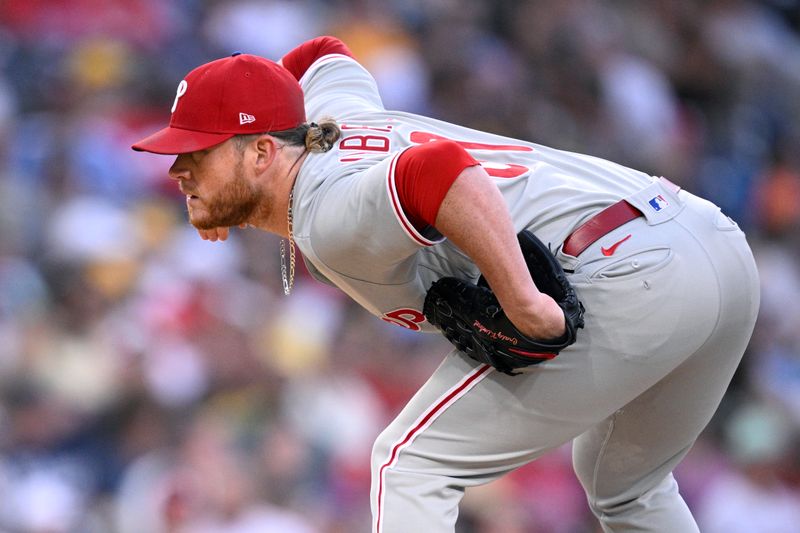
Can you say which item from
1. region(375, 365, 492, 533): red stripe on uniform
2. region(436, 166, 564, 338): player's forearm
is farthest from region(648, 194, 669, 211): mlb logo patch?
region(375, 365, 492, 533): red stripe on uniform

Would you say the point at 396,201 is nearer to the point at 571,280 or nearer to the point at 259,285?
the point at 571,280

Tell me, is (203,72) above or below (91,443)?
above

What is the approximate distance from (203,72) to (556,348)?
3.33 ft

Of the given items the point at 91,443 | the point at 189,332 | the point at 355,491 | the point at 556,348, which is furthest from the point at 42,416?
the point at 556,348

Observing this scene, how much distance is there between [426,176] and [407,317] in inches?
20.6

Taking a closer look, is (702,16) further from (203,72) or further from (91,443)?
(203,72)

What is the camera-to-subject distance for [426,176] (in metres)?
2.32

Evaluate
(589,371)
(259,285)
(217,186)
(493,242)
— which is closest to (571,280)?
(589,371)

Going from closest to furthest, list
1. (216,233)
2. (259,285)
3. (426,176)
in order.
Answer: (426,176)
(216,233)
(259,285)

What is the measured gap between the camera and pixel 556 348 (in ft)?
8.08

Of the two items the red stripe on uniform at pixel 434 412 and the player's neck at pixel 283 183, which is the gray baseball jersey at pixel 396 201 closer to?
the player's neck at pixel 283 183

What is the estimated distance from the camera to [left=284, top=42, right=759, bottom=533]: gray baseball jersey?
2508mm

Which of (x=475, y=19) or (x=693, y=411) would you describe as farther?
(x=475, y=19)

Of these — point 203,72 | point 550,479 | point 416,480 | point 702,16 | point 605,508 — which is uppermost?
point 203,72
